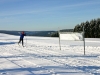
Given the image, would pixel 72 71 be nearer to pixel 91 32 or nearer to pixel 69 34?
pixel 69 34

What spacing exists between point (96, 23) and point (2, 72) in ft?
225

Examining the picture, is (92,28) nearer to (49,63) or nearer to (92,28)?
(92,28)

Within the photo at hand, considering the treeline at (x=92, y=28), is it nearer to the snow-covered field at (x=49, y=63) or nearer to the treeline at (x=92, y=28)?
the treeline at (x=92, y=28)

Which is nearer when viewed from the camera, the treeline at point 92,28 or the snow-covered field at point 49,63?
the snow-covered field at point 49,63

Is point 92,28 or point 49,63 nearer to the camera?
point 49,63

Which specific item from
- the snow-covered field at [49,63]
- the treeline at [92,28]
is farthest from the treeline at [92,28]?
the snow-covered field at [49,63]

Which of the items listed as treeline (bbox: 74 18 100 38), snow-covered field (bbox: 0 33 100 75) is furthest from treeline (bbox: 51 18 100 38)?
snow-covered field (bbox: 0 33 100 75)

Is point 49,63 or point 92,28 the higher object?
point 92,28

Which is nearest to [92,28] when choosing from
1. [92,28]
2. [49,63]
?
[92,28]

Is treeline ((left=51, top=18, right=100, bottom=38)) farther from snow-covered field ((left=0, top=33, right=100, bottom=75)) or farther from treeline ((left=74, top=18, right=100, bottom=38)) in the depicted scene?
snow-covered field ((left=0, top=33, right=100, bottom=75))

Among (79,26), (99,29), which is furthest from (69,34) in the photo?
(79,26)

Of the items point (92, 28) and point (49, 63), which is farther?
point (92, 28)

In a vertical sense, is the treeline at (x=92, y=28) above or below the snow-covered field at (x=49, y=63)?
above

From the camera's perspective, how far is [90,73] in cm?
790
